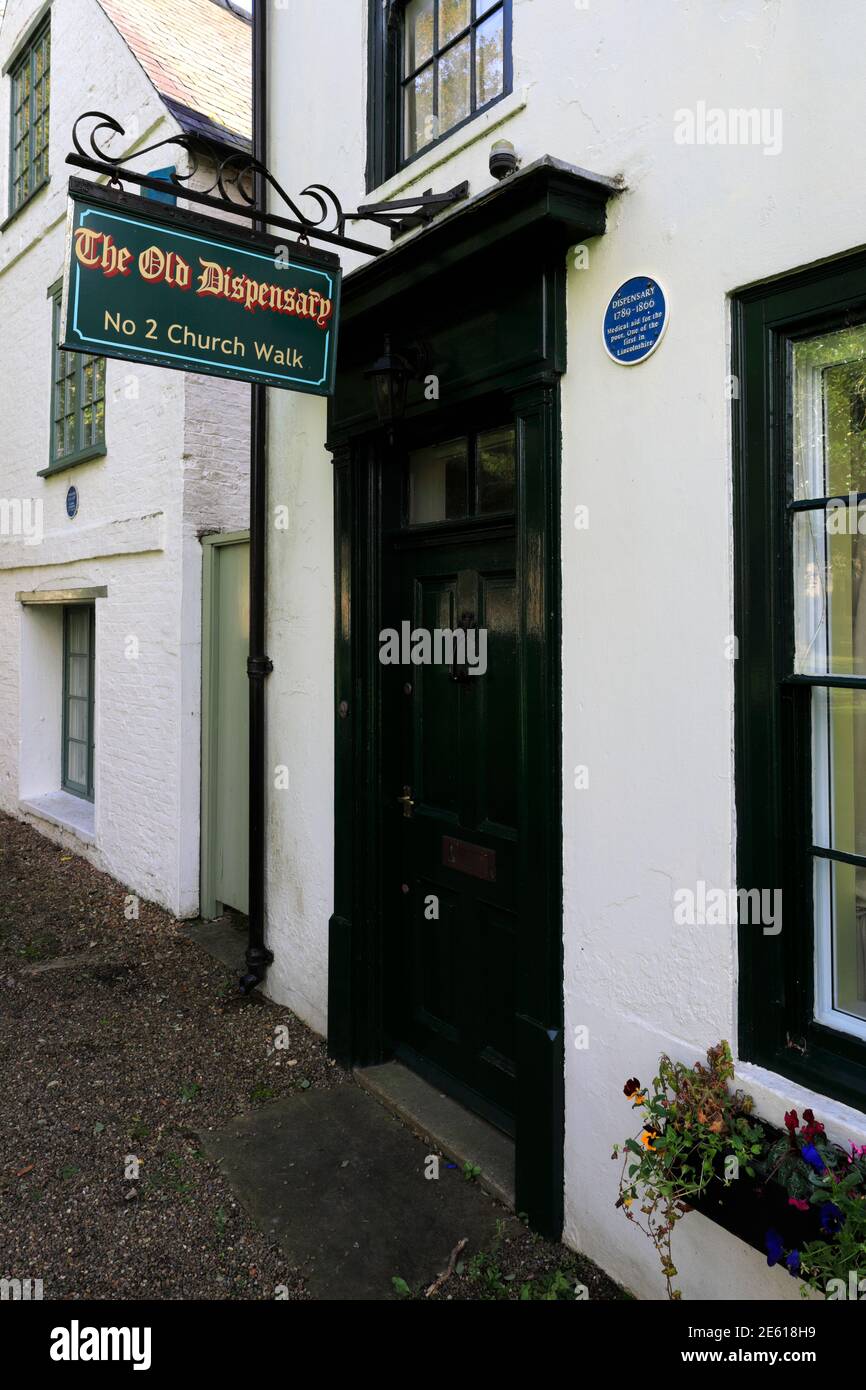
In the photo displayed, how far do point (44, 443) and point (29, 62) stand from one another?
152 inches

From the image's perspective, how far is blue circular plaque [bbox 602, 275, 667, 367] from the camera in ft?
8.64

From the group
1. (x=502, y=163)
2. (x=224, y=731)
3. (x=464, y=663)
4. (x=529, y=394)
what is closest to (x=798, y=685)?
(x=529, y=394)

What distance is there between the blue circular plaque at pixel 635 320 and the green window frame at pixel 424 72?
4.04 feet

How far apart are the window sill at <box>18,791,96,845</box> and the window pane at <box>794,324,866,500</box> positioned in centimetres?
650

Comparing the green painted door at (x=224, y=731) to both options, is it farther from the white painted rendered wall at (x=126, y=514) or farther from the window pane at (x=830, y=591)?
the window pane at (x=830, y=591)

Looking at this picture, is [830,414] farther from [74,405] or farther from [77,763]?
[77,763]

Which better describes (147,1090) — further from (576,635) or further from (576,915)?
(576,635)

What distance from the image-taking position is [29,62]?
28.1 ft

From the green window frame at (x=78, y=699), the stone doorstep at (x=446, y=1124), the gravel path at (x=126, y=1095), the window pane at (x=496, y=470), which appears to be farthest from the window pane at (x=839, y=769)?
the green window frame at (x=78, y=699)

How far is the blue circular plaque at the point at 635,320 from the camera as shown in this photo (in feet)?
8.64

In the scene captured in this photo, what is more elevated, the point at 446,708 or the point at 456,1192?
the point at 446,708
